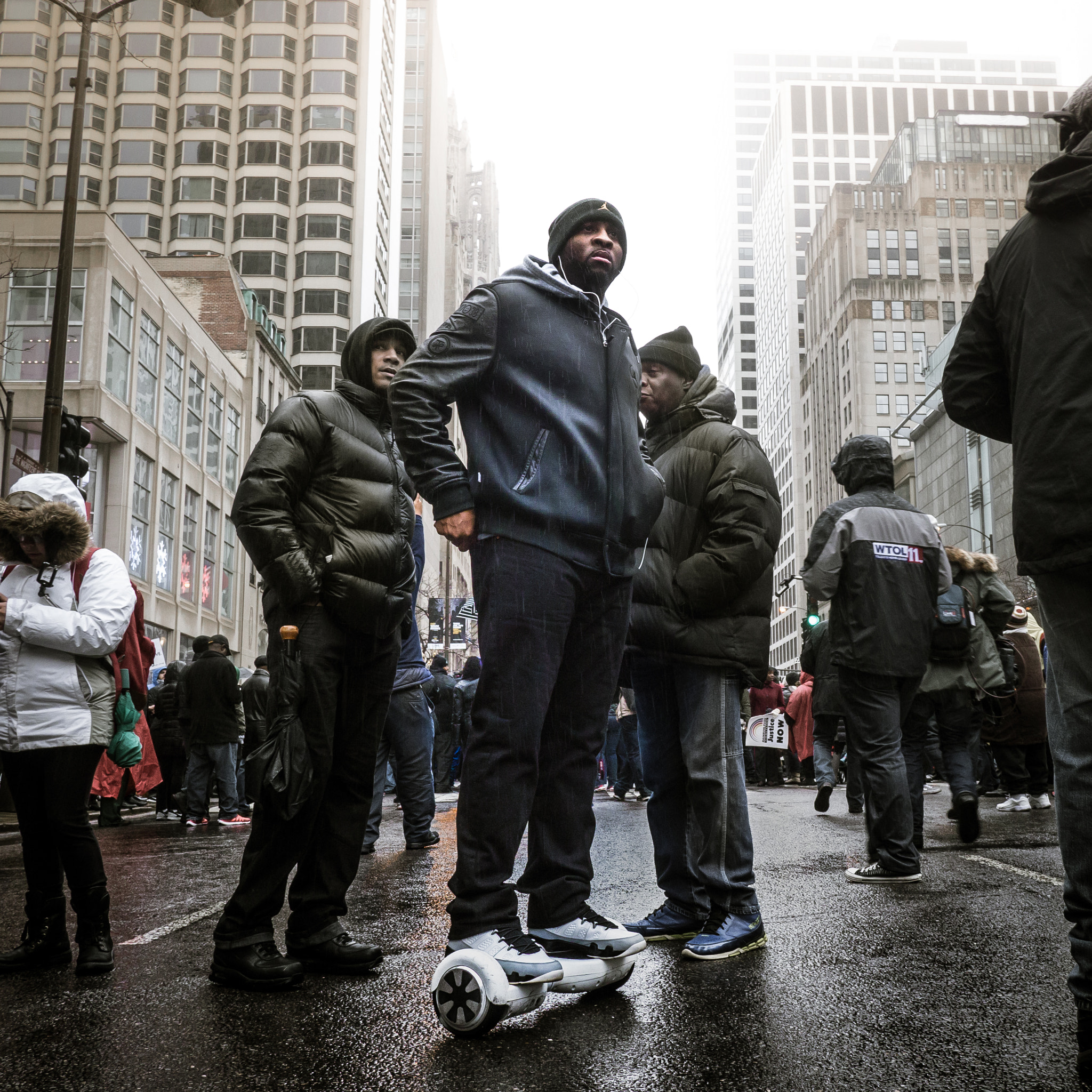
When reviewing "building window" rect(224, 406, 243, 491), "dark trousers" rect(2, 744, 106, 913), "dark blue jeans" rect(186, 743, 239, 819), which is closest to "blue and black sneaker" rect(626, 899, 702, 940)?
"dark trousers" rect(2, 744, 106, 913)

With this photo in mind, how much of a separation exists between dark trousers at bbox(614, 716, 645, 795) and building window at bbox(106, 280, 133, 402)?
22076mm

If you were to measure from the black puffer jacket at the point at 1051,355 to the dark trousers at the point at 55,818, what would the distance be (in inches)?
121

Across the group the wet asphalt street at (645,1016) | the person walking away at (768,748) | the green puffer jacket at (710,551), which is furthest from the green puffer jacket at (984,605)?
the person walking away at (768,748)

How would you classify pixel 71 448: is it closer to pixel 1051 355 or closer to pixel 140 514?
pixel 1051 355

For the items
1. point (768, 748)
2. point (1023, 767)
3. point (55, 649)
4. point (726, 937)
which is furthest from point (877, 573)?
point (768, 748)

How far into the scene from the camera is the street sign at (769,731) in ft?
53.8

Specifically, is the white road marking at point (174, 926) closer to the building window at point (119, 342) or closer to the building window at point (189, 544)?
the building window at point (119, 342)

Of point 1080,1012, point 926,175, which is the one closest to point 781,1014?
point 1080,1012

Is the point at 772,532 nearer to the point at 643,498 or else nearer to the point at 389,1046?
the point at 643,498

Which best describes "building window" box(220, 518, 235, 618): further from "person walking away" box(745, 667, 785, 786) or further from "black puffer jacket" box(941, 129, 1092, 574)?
"black puffer jacket" box(941, 129, 1092, 574)

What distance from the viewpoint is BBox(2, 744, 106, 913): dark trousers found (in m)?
4.16

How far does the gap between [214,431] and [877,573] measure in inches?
1647

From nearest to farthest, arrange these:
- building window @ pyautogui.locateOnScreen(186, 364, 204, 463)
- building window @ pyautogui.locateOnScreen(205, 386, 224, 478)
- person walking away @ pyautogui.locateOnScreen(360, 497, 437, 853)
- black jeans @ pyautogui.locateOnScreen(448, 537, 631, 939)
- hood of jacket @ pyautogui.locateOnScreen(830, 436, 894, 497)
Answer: black jeans @ pyautogui.locateOnScreen(448, 537, 631, 939)
hood of jacket @ pyautogui.locateOnScreen(830, 436, 894, 497)
person walking away @ pyautogui.locateOnScreen(360, 497, 437, 853)
building window @ pyautogui.locateOnScreen(186, 364, 204, 463)
building window @ pyautogui.locateOnScreen(205, 386, 224, 478)

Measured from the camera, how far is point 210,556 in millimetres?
44844
